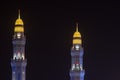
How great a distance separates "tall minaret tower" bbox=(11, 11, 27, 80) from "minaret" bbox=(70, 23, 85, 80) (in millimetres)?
8877

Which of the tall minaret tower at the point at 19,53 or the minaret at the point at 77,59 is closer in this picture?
the tall minaret tower at the point at 19,53

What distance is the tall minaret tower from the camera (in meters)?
104

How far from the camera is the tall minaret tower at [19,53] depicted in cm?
10406

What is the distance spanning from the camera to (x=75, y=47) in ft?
366

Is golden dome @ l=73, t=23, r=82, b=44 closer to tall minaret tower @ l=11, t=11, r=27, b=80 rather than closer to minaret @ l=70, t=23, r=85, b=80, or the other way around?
minaret @ l=70, t=23, r=85, b=80

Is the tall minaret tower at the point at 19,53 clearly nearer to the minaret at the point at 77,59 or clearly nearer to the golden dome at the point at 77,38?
the minaret at the point at 77,59

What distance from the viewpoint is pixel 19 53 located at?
105688mm

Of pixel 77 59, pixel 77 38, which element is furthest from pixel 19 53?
pixel 77 38

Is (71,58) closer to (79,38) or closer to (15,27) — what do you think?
(79,38)

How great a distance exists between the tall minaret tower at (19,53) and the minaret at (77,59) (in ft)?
29.1

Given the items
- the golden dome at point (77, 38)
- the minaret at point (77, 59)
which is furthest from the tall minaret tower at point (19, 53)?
the golden dome at point (77, 38)

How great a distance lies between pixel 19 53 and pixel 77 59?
33.1ft

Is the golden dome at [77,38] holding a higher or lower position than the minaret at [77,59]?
higher

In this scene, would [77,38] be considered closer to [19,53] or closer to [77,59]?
[77,59]
